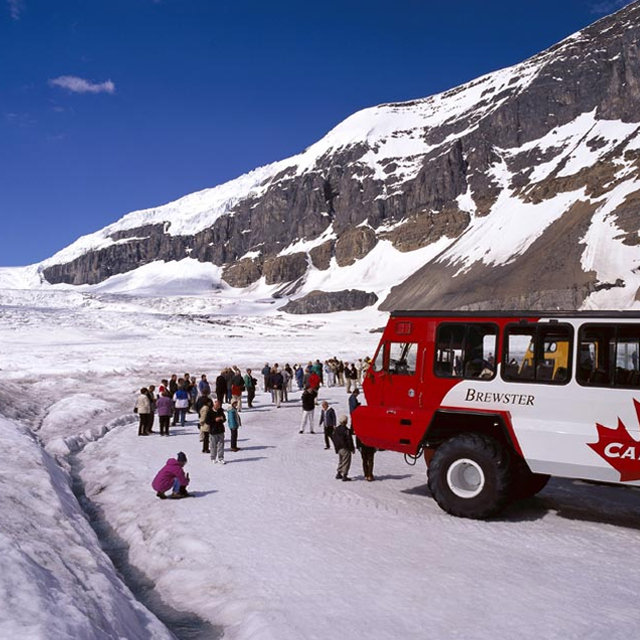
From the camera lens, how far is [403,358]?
1138 cm

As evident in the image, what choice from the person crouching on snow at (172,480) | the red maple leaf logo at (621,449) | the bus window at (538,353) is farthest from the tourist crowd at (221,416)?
the red maple leaf logo at (621,449)

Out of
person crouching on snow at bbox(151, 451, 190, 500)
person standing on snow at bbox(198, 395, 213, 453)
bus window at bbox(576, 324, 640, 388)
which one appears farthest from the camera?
person standing on snow at bbox(198, 395, 213, 453)

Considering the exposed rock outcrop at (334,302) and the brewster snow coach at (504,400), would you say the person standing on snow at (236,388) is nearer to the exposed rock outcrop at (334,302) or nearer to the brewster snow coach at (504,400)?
the brewster snow coach at (504,400)

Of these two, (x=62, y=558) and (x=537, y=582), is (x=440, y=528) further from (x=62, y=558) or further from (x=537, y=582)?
(x=62, y=558)

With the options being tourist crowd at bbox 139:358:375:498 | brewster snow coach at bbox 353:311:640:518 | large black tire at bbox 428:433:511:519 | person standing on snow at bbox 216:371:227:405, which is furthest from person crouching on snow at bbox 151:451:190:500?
person standing on snow at bbox 216:371:227:405

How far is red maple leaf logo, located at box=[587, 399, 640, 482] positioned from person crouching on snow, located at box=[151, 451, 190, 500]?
295 inches

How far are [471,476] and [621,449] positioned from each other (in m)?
2.47

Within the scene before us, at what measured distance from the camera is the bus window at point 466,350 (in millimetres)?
10570

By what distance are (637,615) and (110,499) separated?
32.0 ft

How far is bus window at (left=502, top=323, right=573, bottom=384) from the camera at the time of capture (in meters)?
9.93

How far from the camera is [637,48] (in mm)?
161250

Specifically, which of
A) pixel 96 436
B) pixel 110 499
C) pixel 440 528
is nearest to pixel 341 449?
pixel 440 528

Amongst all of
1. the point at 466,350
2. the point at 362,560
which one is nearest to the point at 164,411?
the point at 466,350

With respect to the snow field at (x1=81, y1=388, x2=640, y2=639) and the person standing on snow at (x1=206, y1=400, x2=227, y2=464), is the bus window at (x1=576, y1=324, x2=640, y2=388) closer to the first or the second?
the snow field at (x1=81, y1=388, x2=640, y2=639)
